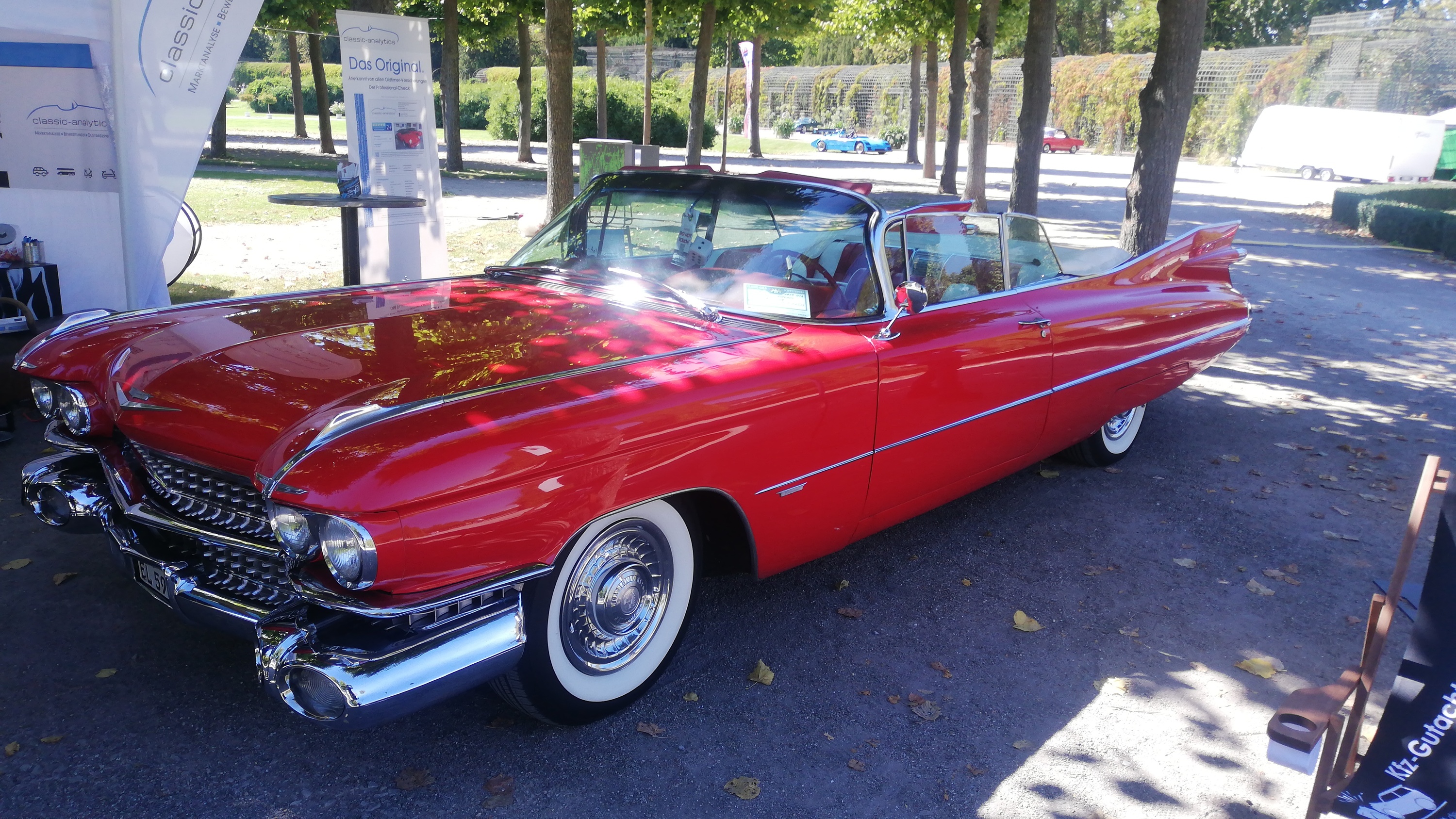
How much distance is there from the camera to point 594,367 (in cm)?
308

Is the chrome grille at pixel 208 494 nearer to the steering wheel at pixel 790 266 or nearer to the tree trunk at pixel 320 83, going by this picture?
the steering wheel at pixel 790 266

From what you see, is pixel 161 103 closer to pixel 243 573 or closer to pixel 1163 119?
pixel 243 573

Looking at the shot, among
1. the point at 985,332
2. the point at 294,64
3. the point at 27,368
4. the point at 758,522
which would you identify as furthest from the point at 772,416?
the point at 294,64

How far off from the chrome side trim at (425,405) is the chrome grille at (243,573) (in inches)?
15.6

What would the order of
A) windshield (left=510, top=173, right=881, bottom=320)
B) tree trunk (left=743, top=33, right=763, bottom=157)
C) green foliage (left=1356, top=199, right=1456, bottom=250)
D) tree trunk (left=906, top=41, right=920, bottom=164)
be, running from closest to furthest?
1. windshield (left=510, top=173, right=881, bottom=320)
2. green foliage (left=1356, top=199, right=1456, bottom=250)
3. tree trunk (left=743, top=33, right=763, bottom=157)
4. tree trunk (left=906, top=41, right=920, bottom=164)

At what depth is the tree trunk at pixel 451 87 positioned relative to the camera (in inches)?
798

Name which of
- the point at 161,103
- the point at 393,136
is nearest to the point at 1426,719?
the point at 161,103

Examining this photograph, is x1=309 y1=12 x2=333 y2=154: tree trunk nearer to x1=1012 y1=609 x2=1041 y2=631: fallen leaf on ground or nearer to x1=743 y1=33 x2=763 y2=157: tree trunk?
x1=743 y1=33 x2=763 y2=157: tree trunk

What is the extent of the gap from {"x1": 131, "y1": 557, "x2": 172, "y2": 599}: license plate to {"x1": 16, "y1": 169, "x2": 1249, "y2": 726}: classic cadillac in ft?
0.05

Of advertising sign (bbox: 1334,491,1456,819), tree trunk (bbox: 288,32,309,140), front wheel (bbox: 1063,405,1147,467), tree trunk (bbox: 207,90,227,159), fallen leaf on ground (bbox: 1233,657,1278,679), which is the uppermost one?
tree trunk (bbox: 288,32,309,140)

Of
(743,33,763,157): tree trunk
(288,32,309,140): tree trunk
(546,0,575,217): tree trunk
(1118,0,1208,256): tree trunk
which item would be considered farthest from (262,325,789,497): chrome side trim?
(288,32,309,140): tree trunk

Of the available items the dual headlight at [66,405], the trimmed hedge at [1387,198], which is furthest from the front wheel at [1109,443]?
the trimmed hedge at [1387,198]

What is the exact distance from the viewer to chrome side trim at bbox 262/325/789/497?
2432mm

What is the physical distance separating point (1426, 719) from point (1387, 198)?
832 inches
